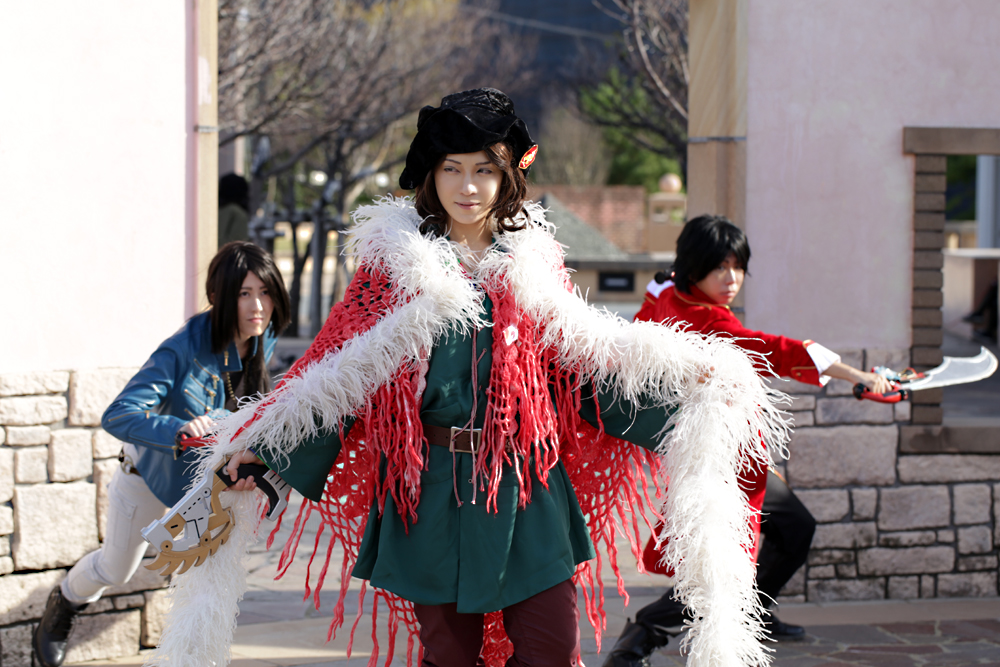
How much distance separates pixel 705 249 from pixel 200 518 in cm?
188

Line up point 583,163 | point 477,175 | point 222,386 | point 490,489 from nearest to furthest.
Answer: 1. point 490,489
2. point 477,175
3. point 222,386
4. point 583,163

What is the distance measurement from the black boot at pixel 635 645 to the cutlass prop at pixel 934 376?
1127 mm

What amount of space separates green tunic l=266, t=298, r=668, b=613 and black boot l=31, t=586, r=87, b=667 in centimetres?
162

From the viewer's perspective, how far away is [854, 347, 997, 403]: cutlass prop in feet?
11.0

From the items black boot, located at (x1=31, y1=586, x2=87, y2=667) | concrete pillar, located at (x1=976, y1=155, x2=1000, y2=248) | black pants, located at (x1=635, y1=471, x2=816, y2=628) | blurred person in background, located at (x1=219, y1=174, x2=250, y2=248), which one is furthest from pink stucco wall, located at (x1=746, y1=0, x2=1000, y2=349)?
concrete pillar, located at (x1=976, y1=155, x2=1000, y2=248)

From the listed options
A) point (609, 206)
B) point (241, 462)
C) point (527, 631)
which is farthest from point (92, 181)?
point (609, 206)

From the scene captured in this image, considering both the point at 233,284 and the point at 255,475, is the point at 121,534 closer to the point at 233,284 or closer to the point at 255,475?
the point at 233,284

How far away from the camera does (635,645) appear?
12.0 ft

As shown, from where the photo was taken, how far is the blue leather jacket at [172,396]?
3100mm

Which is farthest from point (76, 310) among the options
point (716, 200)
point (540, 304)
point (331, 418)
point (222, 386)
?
point (716, 200)

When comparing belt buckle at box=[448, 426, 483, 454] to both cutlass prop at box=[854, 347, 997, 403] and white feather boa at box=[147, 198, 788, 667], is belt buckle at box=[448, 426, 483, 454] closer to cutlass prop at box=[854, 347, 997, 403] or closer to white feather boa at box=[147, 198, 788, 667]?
white feather boa at box=[147, 198, 788, 667]

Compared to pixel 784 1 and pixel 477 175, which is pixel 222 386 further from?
pixel 784 1

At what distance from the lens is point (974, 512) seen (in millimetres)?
4699

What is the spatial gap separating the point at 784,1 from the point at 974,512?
2524 mm
